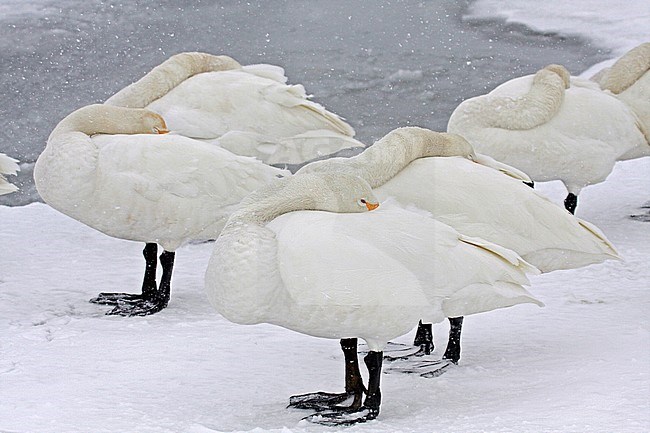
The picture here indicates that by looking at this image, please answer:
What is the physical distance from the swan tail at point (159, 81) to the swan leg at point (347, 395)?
8.89ft

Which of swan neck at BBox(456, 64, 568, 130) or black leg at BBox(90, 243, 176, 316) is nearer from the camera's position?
black leg at BBox(90, 243, 176, 316)

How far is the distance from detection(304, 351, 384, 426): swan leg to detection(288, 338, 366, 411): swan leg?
45 millimetres

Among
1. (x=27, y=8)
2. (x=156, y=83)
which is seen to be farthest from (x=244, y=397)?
(x=27, y=8)

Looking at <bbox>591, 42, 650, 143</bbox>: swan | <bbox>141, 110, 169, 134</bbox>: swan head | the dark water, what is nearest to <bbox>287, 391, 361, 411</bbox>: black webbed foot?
<bbox>141, 110, 169, 134</bbox>: swan head

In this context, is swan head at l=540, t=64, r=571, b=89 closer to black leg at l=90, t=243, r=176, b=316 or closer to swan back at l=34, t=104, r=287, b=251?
swan back at l=34, t=104, r=287, b=251

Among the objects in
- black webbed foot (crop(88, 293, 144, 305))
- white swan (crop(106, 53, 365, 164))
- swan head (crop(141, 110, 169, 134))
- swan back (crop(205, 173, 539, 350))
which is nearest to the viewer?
swan back (crop(205, 173, 539, 350))

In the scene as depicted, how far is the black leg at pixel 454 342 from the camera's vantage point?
3555 mm

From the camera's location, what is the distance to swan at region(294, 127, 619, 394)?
3625 mm

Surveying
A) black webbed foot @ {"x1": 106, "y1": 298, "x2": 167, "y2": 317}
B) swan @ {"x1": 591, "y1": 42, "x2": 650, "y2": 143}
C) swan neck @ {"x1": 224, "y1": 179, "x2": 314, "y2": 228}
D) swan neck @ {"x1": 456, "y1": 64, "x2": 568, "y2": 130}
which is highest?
swan @ {"x1": 591, "y1": 42, "x2": 650, "y2": 143}

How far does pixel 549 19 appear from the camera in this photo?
1104 centimetres

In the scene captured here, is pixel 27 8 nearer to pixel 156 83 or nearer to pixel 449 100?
pixel 449 100

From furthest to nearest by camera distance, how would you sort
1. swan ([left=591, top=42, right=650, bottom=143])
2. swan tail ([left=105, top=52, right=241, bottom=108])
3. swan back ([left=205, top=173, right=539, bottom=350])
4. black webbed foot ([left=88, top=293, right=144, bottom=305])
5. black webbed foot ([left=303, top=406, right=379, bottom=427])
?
swan ([left=591, top=42, right=650, bottom=143]), swan tail ([left=105, top=52, right=241, bottom=108]), black webbed foot ([left=88, top=293, right=144, bottom=305]), black webbed foot ([left=303, top=406, right=379, bottom=427]), swan back ([left=205, top=173, right=539, bottom=350])

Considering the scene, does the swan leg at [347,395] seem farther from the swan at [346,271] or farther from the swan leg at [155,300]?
the swan leg at [155,300]

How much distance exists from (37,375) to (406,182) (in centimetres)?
141
